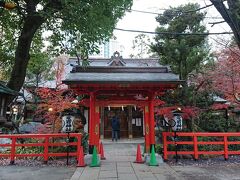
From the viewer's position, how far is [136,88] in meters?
11.0

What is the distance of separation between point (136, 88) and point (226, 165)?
4869 mm

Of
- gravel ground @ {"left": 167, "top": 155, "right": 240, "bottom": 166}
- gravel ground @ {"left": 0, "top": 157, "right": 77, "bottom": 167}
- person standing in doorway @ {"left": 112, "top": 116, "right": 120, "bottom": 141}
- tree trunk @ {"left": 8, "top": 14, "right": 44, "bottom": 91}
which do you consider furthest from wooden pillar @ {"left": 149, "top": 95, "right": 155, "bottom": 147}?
person standing in doorway @ {"left": 112, "top": 116, "right": 120, "bottom": 141}

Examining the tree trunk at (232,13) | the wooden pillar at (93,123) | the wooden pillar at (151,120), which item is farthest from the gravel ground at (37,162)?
the tree trunk at (232,13)

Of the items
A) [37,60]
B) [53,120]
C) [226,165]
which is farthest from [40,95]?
[226,165]

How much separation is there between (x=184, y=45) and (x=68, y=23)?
771 centimetres

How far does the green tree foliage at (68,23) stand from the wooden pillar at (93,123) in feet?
11.6

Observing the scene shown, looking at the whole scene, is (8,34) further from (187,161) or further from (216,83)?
(216,83)

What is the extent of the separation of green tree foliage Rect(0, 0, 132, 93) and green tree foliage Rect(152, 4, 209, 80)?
579 cm

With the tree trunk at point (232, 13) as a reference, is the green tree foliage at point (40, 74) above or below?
above

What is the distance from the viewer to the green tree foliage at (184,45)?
1300cm

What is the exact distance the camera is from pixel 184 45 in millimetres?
13008

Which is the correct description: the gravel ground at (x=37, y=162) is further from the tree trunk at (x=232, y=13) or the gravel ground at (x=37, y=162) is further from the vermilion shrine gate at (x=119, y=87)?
the tree trunk at (x=232, y=13)

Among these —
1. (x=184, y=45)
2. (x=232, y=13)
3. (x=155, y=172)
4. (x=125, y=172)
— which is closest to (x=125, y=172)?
(x=125, y=172)

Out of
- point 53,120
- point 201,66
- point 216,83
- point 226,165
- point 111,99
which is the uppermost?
point 201,66
